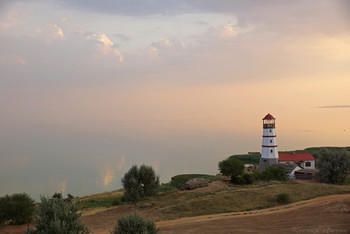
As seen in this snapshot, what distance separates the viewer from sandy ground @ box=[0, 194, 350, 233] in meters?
18.0

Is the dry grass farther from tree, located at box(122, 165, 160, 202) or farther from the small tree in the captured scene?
the small tree

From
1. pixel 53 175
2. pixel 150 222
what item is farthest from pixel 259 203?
pixel 53 175

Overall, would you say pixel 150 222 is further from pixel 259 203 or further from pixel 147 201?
pixel 147 201

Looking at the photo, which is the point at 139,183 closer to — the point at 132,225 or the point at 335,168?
the point at 132,225

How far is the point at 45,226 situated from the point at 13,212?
1516cm

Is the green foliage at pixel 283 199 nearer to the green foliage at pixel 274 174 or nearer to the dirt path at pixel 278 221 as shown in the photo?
the dirt path at pixel 278 221

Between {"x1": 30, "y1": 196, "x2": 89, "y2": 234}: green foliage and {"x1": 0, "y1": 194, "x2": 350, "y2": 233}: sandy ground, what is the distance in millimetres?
6075

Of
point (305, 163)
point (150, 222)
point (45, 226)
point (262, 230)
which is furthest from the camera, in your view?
→ point (305, 163)

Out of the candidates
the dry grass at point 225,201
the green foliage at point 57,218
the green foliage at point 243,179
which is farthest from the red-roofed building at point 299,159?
the green foliage at point 57,218

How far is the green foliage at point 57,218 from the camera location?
1462cm

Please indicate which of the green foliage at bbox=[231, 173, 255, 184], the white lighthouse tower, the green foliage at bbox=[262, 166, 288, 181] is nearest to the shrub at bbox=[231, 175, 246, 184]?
the green foliage at bbox=[231, 173, 255, 184]

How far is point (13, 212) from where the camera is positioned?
27.3 metres

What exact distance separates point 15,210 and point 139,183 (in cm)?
1274

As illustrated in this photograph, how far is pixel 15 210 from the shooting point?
27406 millimetres
